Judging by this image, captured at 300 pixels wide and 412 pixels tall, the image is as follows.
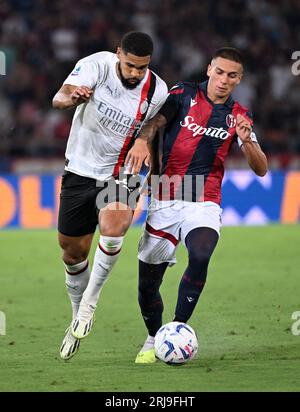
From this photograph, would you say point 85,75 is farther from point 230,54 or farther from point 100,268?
point 100,268

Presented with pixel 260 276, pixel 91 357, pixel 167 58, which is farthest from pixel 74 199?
pixel 167 58

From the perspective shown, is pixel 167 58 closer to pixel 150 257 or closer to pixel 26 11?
pixel 26 11

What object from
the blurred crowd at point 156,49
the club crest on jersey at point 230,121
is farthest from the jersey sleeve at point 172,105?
the blurred crowd at point 156,49

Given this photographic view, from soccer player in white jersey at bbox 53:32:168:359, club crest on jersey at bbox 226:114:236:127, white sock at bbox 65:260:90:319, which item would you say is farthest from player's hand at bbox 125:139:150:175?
white sock at bbox 65:260:90:319

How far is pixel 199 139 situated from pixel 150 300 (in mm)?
1268

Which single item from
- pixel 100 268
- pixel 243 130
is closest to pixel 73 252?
pixel 100 268

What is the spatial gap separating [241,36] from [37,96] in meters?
4.94

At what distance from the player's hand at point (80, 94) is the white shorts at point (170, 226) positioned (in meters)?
1.06

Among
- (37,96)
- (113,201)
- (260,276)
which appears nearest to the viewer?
(113,201)

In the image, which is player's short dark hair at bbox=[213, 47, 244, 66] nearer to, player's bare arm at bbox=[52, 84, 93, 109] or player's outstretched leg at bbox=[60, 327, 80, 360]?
player's bare arm at bbox=[52, 84, 93, 109]

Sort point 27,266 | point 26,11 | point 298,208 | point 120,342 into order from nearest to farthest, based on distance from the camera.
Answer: point 120,342 → point 27,266 → point 298,208 → point 26,11

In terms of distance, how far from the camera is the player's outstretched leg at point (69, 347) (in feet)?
22.3

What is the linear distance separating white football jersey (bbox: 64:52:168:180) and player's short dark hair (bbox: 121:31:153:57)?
35 centimetres

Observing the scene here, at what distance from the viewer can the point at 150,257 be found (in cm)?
689
